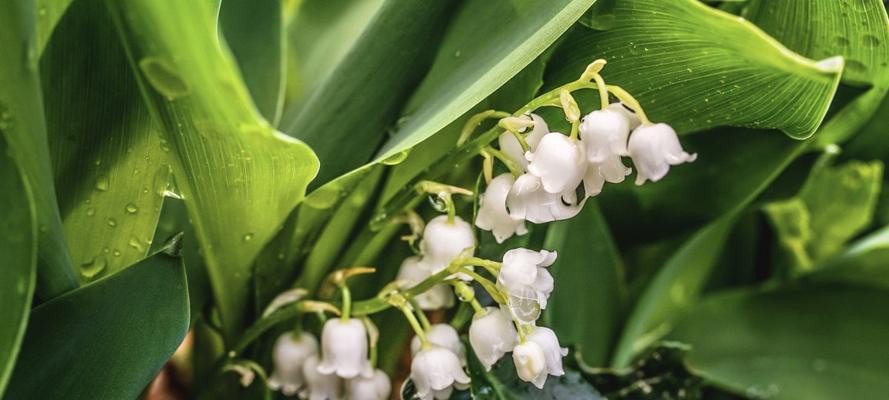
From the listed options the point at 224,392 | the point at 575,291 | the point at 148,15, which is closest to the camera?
the point at 148,15

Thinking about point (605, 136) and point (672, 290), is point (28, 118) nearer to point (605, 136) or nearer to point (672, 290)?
point (605, 136)

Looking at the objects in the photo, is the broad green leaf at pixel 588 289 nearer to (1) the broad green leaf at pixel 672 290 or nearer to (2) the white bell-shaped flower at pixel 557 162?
(1) the broad green leaf at pixel 672 290

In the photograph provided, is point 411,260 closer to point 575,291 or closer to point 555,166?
A: point 555,166

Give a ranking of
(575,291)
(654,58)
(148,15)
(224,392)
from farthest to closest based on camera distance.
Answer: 1. (575,291)
2. (224,392)
3. (654,58)
4. (148,15)

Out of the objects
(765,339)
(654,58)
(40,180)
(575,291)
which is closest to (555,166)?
(654,58)

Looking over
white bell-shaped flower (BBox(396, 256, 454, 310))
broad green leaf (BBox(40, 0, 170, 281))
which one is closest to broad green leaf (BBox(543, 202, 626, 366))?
white bell-shaped flower (BBox(396, 256, 454, 310))

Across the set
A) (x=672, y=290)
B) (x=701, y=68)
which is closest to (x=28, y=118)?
(x=701, y=68)

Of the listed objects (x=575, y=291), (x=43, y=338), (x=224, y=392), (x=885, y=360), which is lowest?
(x=885, y=360)
